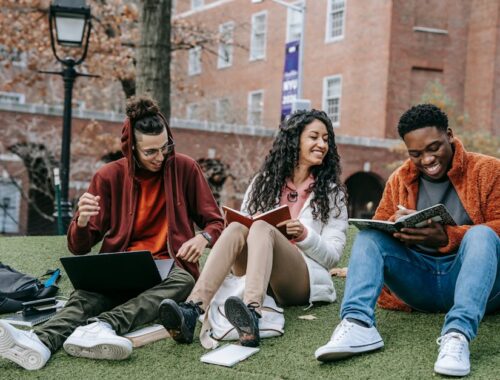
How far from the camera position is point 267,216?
14.5 feet

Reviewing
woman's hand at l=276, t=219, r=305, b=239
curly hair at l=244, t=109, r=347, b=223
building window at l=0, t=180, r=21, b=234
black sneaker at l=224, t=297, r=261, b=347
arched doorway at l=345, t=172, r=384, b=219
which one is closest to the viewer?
black sneaker at l=224, t=297, r=261, b=347

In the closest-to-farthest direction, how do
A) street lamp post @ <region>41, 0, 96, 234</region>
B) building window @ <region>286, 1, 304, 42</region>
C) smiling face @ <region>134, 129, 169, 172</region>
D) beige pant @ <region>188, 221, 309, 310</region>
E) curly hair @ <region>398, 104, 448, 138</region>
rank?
curly hair @ <region>398, 104, 448, 138</region> → beige pant @ <region>188, 221, 309, 310</region> → smiling face @ <region>134, 129, 169, 172</region> → street lamp post @ <region>41, 0, 96, 234</region> → building window @ <region>286, 1, 304, 42</region>

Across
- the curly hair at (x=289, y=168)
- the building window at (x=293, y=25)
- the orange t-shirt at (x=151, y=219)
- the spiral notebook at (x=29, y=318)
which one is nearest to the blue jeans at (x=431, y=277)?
the curly hair at (x=289, y=168)

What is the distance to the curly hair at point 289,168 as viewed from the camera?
5.05m

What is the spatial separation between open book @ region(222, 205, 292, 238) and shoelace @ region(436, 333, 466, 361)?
1269mm

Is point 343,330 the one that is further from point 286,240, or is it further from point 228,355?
point 286,240

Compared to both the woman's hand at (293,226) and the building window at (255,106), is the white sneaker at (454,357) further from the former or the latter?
the building window at (255,106)

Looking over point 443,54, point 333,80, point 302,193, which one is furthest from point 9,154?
A: point 302,193

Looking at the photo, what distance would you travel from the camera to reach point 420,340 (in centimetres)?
416

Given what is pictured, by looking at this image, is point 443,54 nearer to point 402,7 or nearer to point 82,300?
point 402,7

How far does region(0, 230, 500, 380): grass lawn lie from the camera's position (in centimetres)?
369

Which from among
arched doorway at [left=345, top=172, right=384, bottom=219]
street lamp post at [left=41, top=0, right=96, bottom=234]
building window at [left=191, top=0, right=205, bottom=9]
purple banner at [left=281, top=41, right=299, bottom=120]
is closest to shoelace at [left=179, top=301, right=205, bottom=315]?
street lamp post at [left=41, top=0, right=96, bottom=234]

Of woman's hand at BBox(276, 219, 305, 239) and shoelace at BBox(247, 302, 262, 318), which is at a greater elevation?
woman's hand at BBox(276, 219, 305, 239)

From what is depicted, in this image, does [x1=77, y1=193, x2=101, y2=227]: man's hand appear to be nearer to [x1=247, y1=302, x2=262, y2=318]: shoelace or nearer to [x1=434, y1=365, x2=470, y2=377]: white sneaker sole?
[x1=247, y1=302, x2=262, y2=318]: shoelace
